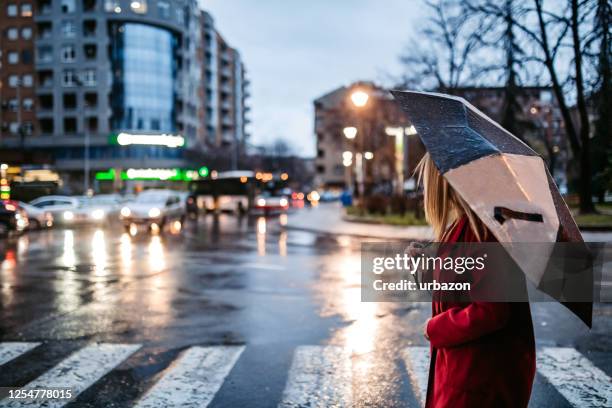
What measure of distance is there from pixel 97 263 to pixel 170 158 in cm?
6684

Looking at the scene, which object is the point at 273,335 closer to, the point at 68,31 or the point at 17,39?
the point at 68,31

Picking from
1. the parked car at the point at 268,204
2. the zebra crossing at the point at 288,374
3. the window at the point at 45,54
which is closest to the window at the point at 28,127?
the window at the point at 45,54

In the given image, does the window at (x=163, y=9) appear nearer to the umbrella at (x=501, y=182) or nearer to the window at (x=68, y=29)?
the window at (x=68, y=29)

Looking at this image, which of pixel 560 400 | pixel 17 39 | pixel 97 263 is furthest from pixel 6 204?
pixel 17 39

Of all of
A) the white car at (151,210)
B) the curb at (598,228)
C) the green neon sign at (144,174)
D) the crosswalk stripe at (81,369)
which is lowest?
the crosswalk stripe at (81,369)

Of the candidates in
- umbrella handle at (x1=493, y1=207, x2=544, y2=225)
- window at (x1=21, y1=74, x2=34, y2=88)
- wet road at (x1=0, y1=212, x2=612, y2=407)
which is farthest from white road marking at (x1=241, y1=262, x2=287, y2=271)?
window at (x1=21, y1=74, x2=34, y2=88)

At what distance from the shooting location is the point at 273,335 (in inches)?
288

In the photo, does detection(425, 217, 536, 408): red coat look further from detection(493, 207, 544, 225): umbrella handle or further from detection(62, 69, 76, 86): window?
detection(62, 69, 76, 86): window

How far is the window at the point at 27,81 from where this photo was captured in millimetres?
76438

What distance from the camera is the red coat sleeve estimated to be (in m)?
2.37

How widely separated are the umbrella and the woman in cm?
18

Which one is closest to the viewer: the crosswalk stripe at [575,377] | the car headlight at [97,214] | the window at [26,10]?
the crosswalk stripe at [575,377]

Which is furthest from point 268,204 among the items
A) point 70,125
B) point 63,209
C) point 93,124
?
point 70,125

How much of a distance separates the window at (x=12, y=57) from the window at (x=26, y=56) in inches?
30.6
